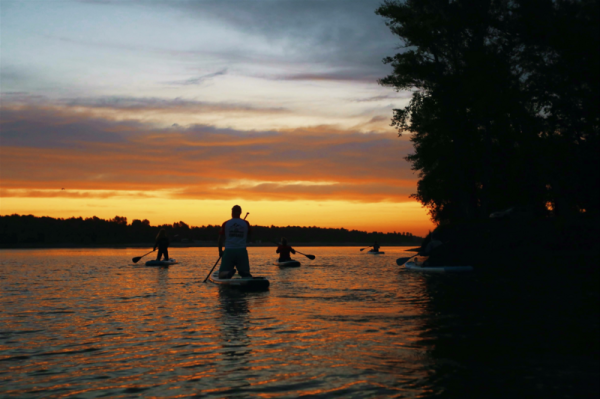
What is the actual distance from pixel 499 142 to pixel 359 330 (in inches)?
1285

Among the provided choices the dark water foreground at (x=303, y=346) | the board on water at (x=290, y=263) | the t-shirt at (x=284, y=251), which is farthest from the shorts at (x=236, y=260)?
the t-shirt at (x=284, y=251)

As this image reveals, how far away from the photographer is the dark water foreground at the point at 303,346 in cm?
641

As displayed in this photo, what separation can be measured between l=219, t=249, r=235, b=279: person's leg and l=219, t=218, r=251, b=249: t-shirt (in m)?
0.36

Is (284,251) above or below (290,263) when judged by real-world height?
above

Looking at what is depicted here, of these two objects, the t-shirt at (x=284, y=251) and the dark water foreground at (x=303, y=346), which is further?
the t-shirt at (x=284, y=251)

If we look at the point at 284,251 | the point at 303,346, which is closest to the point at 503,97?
the point at 284,251

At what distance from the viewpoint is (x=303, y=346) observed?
8.83 m

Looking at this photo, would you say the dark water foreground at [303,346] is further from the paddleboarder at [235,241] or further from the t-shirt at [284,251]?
the t-shirt at [284,251]

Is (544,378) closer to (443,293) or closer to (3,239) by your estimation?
(443,293)

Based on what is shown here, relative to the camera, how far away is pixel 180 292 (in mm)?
18578

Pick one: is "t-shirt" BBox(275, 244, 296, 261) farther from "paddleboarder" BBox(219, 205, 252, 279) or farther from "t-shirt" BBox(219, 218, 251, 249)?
"t-shirt" BBox(219, 218, 251, 249)

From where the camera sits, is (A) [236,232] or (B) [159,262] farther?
(B) [159,262]

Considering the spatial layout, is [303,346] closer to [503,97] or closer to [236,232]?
[236,232]

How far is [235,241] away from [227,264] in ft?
3.84
